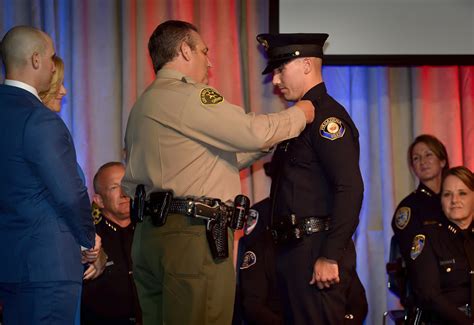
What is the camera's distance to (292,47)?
11.1 feet

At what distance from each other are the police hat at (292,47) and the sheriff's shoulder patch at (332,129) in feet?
1.21

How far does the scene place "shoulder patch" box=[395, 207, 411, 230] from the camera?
4473 mm

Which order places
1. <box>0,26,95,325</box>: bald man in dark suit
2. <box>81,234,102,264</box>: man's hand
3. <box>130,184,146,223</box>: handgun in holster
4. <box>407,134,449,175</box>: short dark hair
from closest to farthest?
<box>0,26,95,325</box>: bald man in dark suit, <box>130,184,146,223</box>: handgun in holster, <box>81,234,102,264</box>: man's hand, <box>407,134,449,175</box>: short dark hair

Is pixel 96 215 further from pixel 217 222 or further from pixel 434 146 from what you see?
pixel 434 146

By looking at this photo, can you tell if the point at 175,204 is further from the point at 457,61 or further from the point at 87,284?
the point at 457,61

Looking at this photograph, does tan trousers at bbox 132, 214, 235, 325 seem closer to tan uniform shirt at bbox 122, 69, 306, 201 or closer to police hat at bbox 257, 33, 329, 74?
tan uniform shirt at bbox 122, 69, 306, 201

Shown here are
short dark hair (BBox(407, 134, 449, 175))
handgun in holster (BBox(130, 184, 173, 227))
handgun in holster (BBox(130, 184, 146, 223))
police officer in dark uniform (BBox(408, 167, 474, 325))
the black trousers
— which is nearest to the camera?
handgun in holster (BBox(130, 184, 173, 227))

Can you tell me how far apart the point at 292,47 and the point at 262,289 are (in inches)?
62.6

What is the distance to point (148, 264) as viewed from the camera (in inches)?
113

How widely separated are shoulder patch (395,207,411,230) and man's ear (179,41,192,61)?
2.07 m

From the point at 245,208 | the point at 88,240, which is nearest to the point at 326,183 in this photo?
the point at 245,208

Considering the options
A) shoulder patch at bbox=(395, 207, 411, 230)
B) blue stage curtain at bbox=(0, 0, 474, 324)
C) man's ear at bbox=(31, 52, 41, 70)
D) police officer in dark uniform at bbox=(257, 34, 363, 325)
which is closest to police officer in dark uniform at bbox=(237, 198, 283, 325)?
blue stage curtain at bbox=(0, 0, 474, 324)

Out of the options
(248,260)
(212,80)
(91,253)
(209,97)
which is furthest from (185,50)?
(212,80)

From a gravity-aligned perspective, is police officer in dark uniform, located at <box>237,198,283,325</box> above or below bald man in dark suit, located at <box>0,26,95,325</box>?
below
